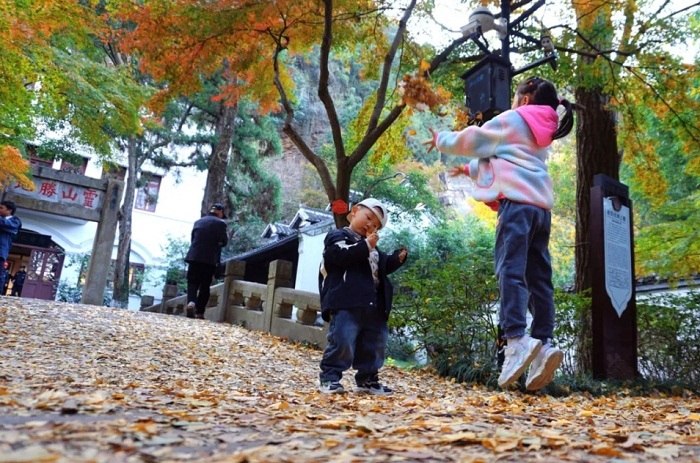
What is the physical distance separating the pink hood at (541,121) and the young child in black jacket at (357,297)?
1.08 m

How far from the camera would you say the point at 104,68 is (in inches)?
362

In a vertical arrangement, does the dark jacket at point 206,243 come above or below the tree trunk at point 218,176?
below

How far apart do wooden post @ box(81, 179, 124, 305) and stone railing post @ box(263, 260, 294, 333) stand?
15.2 ft

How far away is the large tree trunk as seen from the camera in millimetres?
6758

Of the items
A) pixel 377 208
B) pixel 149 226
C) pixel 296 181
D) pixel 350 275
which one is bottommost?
pixel 350 275

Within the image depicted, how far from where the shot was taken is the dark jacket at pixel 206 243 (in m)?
8.61

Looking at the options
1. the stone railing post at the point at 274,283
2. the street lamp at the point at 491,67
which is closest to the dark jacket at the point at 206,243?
the stone railing post at the point at 274,283

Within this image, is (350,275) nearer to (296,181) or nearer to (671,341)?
(671,341)

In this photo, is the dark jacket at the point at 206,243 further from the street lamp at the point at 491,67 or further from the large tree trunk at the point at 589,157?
the large tree trunk at the point at 589,157

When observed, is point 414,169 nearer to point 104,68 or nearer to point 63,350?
point 104,68

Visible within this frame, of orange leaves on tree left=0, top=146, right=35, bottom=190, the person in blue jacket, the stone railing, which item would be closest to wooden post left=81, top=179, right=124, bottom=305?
orange leaves on tree left=0, top=146, right=35, bottom=190

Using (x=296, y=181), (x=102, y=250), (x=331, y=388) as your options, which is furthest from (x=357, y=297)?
(x=296, y=181)

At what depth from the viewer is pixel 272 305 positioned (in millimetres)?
8016

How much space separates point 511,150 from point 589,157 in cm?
477
